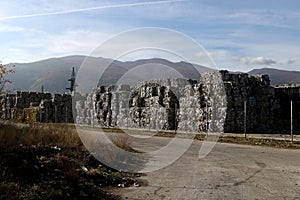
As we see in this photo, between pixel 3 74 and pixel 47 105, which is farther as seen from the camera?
pixel 47 105

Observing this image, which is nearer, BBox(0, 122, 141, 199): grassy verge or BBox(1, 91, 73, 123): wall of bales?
BBox(0, 122, 141, 199): grassy verge

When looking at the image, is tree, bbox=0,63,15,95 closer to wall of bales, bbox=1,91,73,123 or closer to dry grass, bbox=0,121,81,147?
dry grass, bbox=0,121,81,147

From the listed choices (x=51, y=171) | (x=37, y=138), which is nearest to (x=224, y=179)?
(x=51, y=171)

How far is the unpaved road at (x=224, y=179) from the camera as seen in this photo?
741cm

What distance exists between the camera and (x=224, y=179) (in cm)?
893

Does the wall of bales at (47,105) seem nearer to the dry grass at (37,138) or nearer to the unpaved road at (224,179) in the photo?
the dry grass at (37,138)

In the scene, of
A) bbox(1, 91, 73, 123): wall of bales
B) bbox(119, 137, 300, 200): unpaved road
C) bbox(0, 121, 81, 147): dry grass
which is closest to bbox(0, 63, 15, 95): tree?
bbox(0, 121, 81, 147): dry grass

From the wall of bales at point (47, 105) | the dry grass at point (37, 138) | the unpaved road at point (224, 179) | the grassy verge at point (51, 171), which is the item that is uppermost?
the wall of bales at point (47, 105)

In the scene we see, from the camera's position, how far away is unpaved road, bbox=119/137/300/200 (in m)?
7.41

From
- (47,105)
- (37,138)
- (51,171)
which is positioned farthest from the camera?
(47,105)

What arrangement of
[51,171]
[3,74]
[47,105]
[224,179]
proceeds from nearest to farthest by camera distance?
[51,171]
[224,179]
[3,74]
[47,105]

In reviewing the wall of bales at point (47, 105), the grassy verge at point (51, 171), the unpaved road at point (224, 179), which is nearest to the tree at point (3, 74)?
the grassy verge at point (51, 171)

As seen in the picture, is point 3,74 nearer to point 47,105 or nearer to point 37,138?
point 37,138

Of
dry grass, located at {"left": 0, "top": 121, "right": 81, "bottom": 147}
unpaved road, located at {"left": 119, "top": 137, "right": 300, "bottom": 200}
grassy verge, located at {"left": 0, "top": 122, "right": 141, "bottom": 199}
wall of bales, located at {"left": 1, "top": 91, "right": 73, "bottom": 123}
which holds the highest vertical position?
wall of bales, located at {"left": 1, "top": 91, "right": 73, "bottom": 123}
